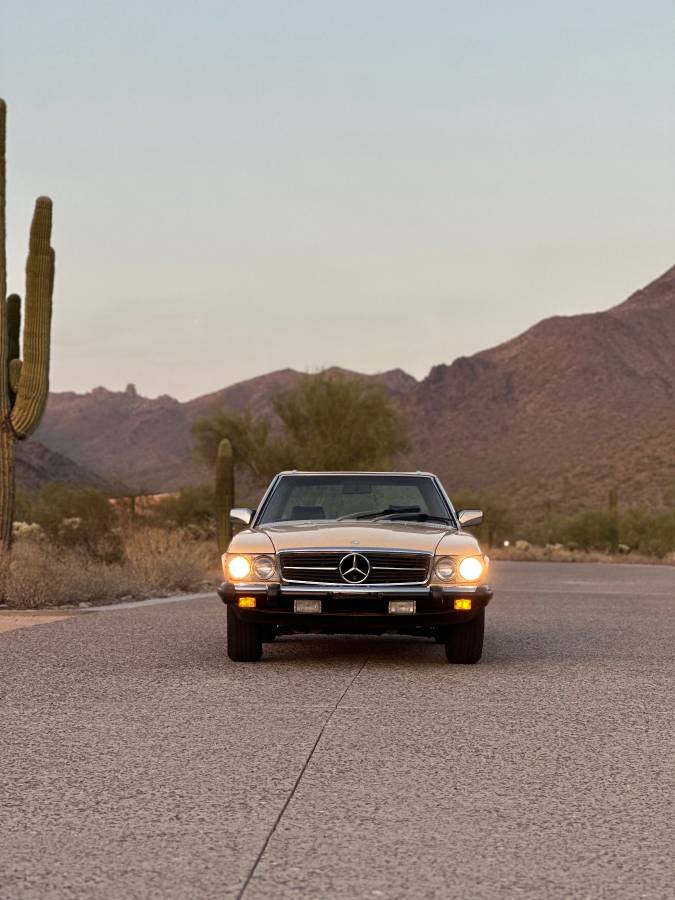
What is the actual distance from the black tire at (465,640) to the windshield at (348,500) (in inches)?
50.0

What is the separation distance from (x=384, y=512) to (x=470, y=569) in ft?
5.00

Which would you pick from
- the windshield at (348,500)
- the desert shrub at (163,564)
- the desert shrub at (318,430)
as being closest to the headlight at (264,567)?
the windshield at (348,500)

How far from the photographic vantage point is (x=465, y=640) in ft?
38.2

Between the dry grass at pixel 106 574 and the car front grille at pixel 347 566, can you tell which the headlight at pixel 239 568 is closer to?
the car front grille at pixel 347 566

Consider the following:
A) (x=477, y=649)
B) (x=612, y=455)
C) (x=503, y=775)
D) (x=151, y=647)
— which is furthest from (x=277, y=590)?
(x=612, y=455)

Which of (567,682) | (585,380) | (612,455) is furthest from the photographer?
(585,380)

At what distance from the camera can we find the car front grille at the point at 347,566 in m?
11.1

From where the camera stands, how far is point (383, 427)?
4916 cm

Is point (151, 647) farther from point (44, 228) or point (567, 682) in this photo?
point (44, 228)

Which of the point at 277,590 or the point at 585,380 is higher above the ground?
the point at 585,380

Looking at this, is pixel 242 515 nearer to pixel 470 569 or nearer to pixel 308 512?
pixel 308 512

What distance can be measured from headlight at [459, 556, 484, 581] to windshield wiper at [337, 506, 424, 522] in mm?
1397

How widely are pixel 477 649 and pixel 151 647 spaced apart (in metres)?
3.46

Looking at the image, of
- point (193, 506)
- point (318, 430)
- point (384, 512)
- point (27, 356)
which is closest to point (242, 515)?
point (384, 512)
